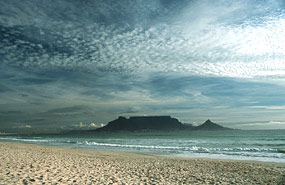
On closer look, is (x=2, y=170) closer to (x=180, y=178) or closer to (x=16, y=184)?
(x=16, y=184)

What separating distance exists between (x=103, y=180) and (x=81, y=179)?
91 cm

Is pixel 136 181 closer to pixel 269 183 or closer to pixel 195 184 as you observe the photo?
pixel 195 184

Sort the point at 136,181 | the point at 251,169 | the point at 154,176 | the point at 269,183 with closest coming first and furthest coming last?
the point at 136,181
the point at 269,183
the point at 154,176
the point at 251,169

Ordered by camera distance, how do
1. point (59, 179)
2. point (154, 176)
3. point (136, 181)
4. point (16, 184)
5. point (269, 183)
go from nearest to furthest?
1. point (16, 184)
2. point (59, 179)
3. point (136, 181)
4. point (269, 183)
5. point (154, 176)

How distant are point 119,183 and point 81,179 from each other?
5.35 ft

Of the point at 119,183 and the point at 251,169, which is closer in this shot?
the point at 119,183

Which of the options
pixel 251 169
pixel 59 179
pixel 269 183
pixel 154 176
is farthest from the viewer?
pixel 251 169

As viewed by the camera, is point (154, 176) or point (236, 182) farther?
point (154, 176)

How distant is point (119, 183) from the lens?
340 inches

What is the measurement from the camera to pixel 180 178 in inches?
399

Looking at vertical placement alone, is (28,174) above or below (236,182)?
above

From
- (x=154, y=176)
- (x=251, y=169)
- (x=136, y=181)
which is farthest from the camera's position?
(x=251, y=169)

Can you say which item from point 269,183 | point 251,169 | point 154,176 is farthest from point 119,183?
point 251,169

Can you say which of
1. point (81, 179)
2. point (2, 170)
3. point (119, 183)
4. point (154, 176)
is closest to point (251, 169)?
point (154, 176)
